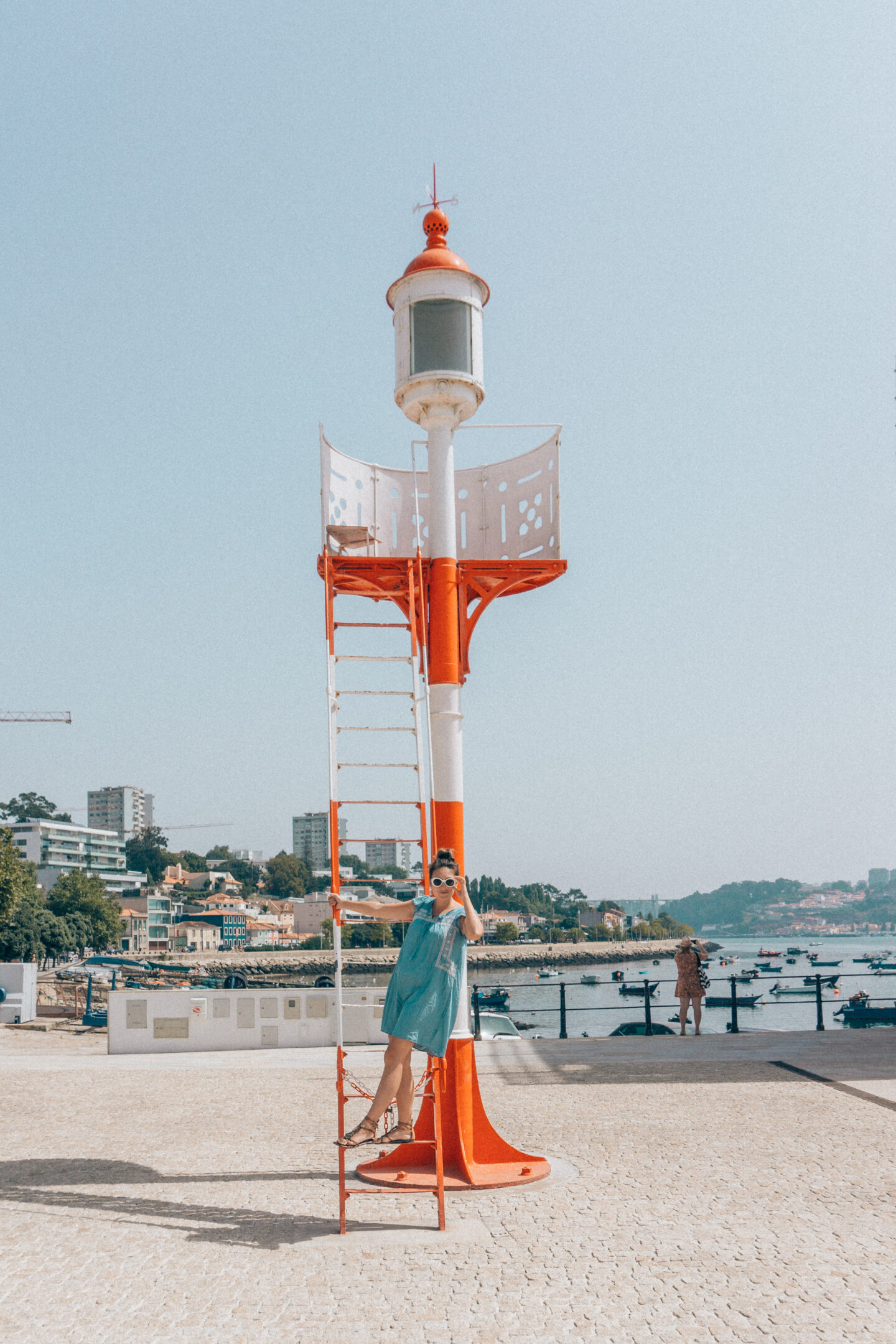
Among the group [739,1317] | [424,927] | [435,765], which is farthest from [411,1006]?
[739,1317]

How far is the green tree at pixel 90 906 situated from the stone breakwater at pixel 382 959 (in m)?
8.93

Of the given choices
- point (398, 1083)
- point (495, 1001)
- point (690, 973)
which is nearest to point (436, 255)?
point (398, 1083)

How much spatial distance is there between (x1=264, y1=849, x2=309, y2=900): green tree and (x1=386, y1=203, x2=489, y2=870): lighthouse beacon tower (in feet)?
610

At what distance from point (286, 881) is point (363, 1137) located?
193 metres

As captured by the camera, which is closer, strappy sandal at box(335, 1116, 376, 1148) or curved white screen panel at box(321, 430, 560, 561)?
strappy sandal at box(335, 1116, 376, 1148)

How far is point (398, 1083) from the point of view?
668cm

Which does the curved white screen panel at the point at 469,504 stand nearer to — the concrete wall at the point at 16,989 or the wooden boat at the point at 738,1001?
the wooden boat at the point at 738,1001

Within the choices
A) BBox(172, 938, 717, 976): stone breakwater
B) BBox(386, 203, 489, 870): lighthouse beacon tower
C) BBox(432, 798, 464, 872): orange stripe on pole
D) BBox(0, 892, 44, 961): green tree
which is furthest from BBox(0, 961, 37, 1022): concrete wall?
BBox(172, 938, 717, 976): stone breakwater

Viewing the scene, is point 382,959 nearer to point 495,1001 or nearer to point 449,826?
point 495,1001

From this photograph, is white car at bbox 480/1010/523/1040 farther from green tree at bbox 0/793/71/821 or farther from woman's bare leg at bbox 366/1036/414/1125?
green tree at bbox 0/793/71/821

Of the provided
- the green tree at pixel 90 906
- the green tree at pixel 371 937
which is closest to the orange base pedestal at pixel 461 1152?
the green tree at pixel 90 906

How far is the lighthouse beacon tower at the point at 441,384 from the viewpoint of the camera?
27.5 ft

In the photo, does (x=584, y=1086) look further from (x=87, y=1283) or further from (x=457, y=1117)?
(x=87, y=1283)

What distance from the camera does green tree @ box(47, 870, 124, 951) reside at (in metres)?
95.4
